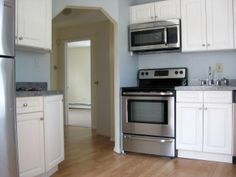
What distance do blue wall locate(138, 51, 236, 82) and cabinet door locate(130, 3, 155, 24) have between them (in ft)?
2.01

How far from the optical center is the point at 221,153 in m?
3.33

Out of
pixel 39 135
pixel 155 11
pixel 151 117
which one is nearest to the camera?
pixel 39 135

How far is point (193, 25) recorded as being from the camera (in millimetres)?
3697

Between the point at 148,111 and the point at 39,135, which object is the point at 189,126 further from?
the point at 39,135

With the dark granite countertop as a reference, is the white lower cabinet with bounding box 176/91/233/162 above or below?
below

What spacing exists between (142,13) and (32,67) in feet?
6.07

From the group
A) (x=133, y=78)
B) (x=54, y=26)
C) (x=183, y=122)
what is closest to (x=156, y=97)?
(x=183, y=122)

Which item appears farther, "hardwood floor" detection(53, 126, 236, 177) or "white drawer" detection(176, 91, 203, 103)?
"white drawer" detection(176, 91, 203, 103)

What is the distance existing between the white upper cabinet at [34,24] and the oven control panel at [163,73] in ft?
5.71

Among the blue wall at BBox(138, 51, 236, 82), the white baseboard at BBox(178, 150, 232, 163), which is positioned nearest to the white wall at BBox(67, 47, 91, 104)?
the blue wall at BBox(138, 51, 236, 82)

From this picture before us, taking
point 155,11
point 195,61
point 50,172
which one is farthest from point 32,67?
point 195,61

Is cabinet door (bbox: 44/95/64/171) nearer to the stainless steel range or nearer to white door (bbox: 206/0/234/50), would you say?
the stainless steel range

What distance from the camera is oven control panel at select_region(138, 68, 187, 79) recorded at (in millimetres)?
4015

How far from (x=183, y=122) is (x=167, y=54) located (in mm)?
1220
